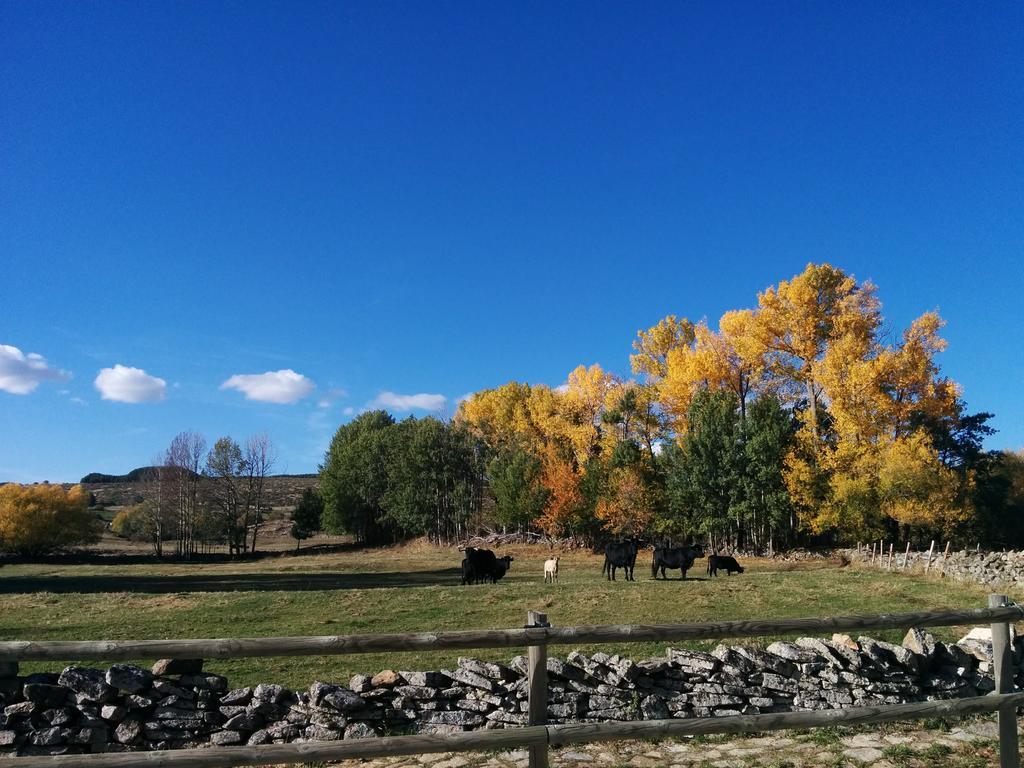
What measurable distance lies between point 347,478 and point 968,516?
204 feet

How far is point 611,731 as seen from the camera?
471cm

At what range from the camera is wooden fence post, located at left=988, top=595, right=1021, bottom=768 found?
5.46 m

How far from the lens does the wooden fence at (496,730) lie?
439cm

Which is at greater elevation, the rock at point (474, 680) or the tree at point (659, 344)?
the tree at point (659, 344)

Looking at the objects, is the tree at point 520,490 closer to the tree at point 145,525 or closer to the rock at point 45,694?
the tree at point 145,525

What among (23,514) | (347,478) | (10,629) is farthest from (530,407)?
(10,629)

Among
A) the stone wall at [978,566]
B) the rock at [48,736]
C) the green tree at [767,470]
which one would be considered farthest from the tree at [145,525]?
the rock at [48,736]

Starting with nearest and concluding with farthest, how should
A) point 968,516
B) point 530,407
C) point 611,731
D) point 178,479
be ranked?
point 611,731 → point 968,516 → point 530,407 → point 178,479

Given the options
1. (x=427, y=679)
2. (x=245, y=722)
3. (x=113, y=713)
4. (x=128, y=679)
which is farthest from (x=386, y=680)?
(x=113, y=713)

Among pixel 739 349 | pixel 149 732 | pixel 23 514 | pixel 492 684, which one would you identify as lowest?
pixel 23 514

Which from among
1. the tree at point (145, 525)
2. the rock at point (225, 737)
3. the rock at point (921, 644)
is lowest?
the tree at point (145, 525)

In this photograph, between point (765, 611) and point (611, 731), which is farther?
point (765, 611)

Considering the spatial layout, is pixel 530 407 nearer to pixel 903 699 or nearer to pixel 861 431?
pixel 861 431

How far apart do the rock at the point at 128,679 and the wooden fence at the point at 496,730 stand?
3.05 metres
